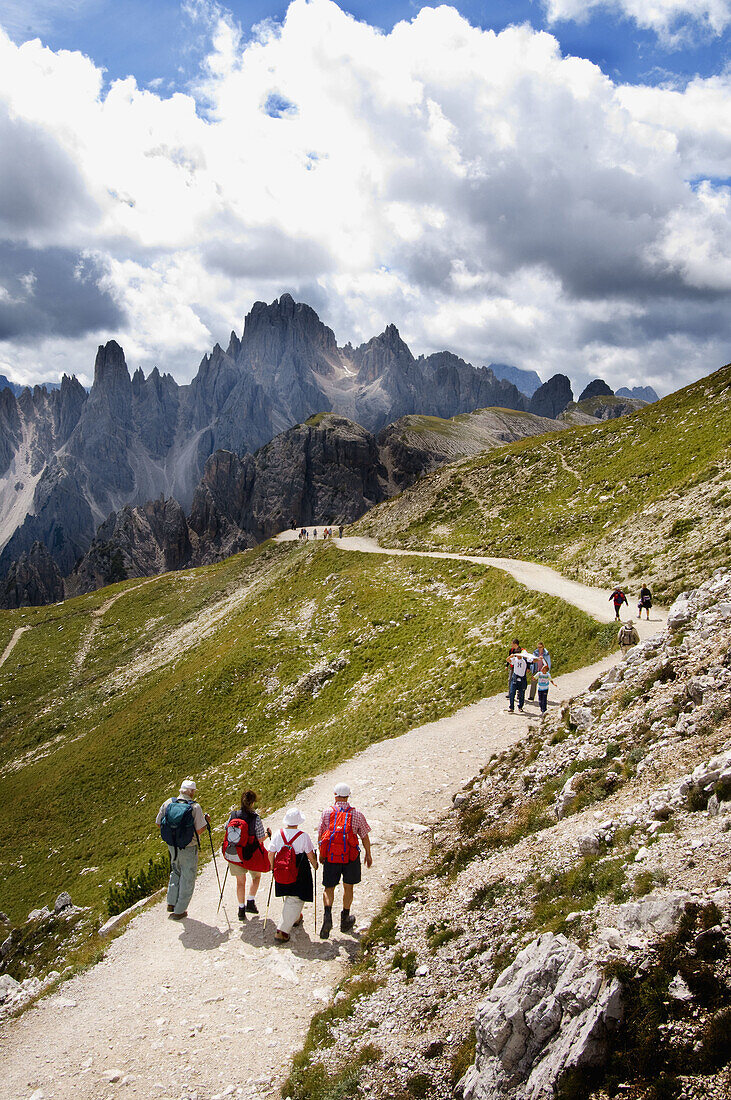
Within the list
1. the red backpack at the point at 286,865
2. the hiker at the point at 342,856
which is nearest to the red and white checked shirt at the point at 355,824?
the hiker at the point at 342,856

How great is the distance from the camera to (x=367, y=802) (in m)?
18.2

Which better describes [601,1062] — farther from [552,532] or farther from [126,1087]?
[552,532]

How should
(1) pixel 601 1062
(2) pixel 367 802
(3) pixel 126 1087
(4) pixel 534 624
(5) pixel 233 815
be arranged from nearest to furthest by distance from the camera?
(1) pixel 601 1062, (3) pixel 126 1087, (5) pixel 233 815, (2) pixel 367 802, (4) pixel 534 624

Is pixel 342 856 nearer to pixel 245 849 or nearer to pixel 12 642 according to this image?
pixel 245 849

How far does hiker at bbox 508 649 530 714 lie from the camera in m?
23.0

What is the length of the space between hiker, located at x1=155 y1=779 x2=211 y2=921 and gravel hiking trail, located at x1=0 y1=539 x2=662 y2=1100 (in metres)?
0.55

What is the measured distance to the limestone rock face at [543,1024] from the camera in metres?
5.95

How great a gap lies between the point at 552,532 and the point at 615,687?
36589 mm

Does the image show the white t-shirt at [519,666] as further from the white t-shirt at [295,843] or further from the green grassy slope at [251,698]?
the white t-shirt at [295,843]

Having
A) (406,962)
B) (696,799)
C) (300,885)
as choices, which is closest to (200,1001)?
(300,885)

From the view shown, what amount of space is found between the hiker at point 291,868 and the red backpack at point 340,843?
13.4 inches

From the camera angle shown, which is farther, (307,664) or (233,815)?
(307,664)

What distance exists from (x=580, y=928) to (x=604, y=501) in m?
47.1

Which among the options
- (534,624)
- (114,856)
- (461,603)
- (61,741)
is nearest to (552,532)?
(461,603)
